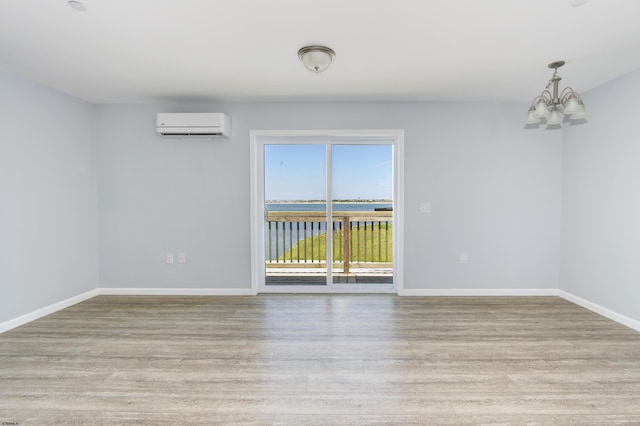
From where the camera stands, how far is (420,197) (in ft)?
12.2

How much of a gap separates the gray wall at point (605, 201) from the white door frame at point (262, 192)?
1.90 metres

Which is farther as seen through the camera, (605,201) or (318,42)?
(605,201)

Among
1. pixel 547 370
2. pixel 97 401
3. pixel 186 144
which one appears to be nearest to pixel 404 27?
pixel 547 370

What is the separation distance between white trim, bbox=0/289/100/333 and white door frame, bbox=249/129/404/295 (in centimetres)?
196

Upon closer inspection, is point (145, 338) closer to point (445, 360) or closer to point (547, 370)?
point (445, 360)

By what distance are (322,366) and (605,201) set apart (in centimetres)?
321

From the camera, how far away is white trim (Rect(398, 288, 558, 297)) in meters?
3.72

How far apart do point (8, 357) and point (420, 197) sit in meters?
4.04

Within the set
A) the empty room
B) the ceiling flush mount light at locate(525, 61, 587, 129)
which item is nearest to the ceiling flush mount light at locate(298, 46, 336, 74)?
the empty room

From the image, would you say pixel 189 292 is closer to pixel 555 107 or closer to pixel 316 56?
pixel 316 56

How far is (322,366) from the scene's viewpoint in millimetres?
2148

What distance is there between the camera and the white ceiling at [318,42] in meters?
1.91

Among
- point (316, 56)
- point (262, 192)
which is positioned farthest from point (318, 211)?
point (316, 56)

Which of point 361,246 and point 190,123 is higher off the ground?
point 190,123
